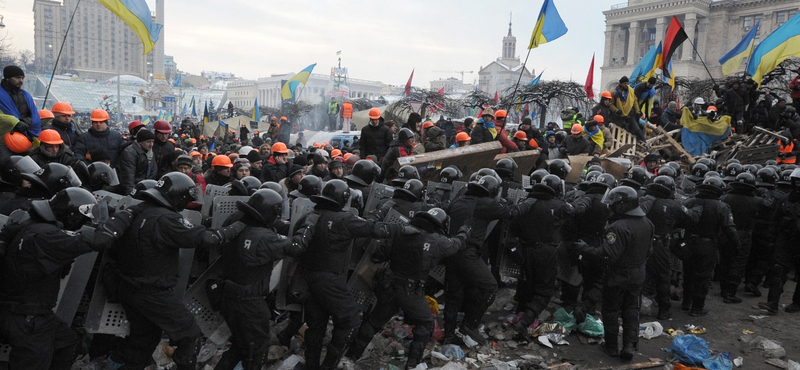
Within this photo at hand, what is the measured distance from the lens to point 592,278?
307 inches

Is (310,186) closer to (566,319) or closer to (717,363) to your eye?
(566,319)

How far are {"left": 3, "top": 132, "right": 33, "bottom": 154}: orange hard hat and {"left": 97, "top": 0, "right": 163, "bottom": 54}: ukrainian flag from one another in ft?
10.3

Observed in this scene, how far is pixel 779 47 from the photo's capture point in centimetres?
1412

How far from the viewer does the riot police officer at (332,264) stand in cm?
551

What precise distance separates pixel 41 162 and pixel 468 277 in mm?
5232

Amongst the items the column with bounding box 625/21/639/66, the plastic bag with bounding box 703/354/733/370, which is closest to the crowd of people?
the plastic bag with bounding box 703/354/733/370

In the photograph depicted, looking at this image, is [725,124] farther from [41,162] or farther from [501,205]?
[41,162]

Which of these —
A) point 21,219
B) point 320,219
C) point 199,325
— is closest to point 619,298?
point 320,219

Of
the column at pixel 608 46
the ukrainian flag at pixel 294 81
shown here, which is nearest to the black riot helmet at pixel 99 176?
the ukrainian flag at pixel 294 81

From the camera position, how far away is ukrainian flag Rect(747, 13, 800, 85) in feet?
45.6

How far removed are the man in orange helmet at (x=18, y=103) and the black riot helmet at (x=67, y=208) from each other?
3.65 meters

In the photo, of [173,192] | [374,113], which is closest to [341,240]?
[173,192]

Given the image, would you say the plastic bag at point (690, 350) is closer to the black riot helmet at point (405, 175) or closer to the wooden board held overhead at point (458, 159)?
the black riot helmet at point (405, 175)

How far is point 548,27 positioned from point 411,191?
6497 mm
